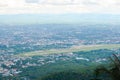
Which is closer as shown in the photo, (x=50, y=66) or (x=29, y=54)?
(x=50, y=66)

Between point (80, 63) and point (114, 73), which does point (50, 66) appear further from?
point (114, 73)

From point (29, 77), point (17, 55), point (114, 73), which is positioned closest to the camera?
point (114, 73)

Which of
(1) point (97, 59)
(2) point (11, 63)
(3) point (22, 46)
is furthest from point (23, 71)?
(3) point (22, 46)

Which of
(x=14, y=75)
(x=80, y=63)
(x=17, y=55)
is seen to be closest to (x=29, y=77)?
(x=14, y=75)

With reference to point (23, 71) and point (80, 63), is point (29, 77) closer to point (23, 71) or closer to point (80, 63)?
point (23, 71)

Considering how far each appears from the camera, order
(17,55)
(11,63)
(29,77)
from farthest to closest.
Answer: (17,55) < (11,63) < (29,77)

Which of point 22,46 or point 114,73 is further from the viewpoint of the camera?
point 22,46

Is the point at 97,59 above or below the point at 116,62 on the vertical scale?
below

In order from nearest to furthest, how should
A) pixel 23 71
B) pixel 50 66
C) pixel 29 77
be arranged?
pixel 29 77 → pixel 23 71 → pixel 50 66

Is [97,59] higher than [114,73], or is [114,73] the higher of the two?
[114,73]
